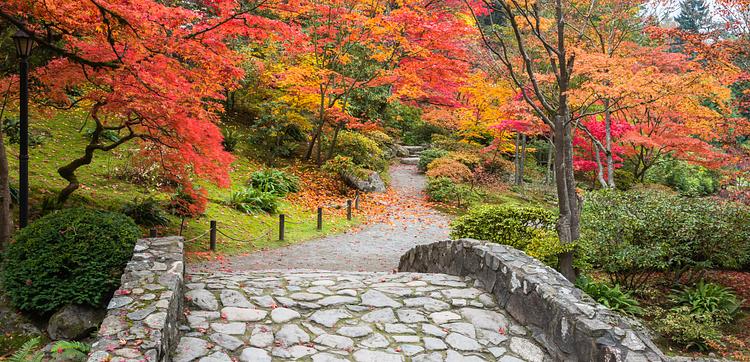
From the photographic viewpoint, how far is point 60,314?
13.9 feet

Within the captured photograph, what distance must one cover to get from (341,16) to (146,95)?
1017cm

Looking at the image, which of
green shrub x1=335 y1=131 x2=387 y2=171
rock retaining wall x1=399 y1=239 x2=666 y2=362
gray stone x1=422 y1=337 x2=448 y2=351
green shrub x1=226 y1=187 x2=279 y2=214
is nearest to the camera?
rock retaining wall x1=399 y1=239 x2=666 y2=362

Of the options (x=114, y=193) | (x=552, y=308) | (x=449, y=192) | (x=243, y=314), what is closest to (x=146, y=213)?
(x=114, y=193)

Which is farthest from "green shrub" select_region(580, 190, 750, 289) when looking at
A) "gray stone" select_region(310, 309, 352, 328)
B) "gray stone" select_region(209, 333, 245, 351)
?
"gray stone" select_region(209, 333, 245, 351)

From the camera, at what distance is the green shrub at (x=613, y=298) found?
8289 millimetres

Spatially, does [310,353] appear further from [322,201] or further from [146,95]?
[322,201]

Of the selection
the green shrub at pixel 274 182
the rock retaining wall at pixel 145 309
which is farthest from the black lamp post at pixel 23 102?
the green shrub at pixel 274 182

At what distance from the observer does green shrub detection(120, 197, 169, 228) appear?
31.2 ft

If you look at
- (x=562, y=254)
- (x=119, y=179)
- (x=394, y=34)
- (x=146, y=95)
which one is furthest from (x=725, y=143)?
(x=119, y=179)

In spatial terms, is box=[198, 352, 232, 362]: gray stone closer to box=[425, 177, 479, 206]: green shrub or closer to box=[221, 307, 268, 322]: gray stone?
box=[221, 307, 268, 322]: gray stone

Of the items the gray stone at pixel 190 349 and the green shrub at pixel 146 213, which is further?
the green shrub at pixel 146 213

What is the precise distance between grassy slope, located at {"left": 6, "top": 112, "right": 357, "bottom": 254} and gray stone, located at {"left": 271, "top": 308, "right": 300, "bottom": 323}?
555cm

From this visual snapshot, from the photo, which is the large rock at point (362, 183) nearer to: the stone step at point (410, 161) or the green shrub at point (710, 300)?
the stone step at point (410, 161)

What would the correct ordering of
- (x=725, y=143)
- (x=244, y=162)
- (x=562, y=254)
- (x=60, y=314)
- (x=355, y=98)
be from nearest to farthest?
1. (x=60, y=314)
2. (x=562, y=254)
3. (x=725, y=143)
4. (x=244, y=162)
5. (x=355, y=98)
